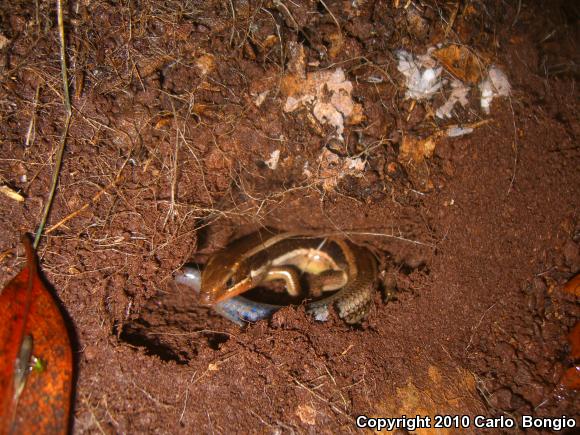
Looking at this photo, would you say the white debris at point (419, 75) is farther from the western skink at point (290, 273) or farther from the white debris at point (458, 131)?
the western skink at point (290, 273)

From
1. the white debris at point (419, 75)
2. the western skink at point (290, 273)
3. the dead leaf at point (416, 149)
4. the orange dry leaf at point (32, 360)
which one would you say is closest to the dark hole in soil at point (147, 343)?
the orange dry leaf at point (32, 360)

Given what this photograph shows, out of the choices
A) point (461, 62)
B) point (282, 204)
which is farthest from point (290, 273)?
point (461, 62)

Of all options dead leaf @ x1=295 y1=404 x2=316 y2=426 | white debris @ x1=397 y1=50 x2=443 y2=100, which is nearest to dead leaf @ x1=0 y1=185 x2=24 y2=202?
dead leaf @ x1=295 y1=404 x2=316 y2=426

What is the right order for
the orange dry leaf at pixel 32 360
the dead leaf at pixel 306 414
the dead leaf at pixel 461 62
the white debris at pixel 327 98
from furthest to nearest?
the dead leaf at pixel 461 62 → the white debris at pixel 327 98 → the dead leaf at pixel 306 414 → the orange dry leaf at pixel 32 360

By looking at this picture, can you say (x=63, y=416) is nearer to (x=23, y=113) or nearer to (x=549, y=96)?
(x=23, y=113)

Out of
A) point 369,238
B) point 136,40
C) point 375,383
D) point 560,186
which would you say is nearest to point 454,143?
point 560,186

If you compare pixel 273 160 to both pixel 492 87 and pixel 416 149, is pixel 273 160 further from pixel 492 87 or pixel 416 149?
pixel 492 87

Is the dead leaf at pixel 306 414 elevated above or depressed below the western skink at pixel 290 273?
above
